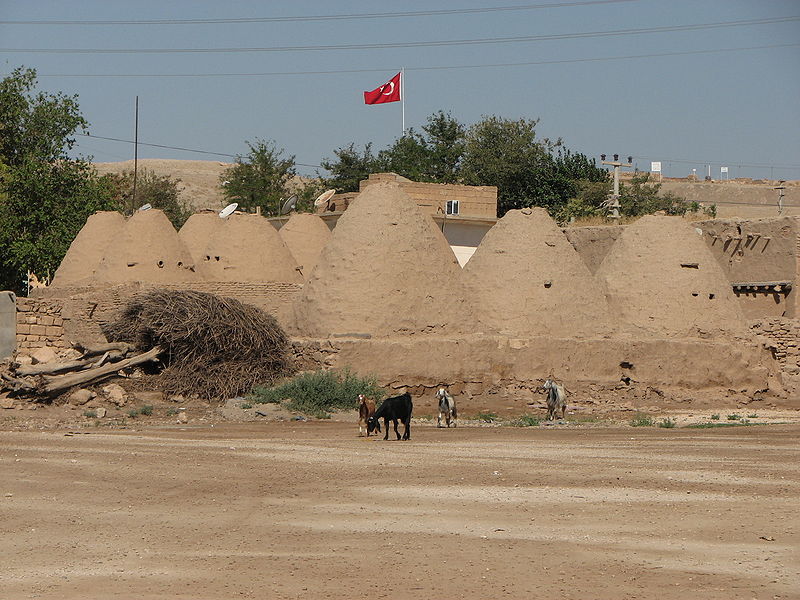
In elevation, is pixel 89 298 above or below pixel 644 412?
above

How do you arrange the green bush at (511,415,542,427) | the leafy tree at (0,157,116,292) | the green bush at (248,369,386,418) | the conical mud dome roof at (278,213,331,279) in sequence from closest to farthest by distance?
the green bush at (511,415,542,427) → the green bush at (248,369,386,418) → the conical mud dome roof at (278,213,331,279) → the leafy tree at (0,157,116,292)

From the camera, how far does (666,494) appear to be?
10305 mm

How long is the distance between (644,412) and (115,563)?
14132 millimetres

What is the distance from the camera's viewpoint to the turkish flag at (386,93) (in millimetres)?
39406

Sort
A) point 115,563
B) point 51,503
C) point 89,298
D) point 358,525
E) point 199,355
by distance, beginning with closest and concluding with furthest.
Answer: point 115,563, point 358,525, point 51,503, point 199,355, point 89,298

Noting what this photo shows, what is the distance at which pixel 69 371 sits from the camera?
19094mm

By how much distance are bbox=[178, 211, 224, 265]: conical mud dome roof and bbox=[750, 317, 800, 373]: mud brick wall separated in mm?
12384

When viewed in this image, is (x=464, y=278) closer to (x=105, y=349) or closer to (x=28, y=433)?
(x=105, y=349)

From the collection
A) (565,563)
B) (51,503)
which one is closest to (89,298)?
(51,503)

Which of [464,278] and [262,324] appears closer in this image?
[262,324]

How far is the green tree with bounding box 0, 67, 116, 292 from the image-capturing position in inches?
1261

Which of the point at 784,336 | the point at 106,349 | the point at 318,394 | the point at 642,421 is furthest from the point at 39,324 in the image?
the point at 784,336

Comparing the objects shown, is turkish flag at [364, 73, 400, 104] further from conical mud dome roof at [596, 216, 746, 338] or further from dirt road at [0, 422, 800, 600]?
dirt road at [0, 422, 800, 600]

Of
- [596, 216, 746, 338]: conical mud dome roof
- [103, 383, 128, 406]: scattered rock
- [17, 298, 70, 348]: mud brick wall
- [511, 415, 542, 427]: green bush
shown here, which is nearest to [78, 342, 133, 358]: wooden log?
[103, 383, 128, 406]: scattered rock
